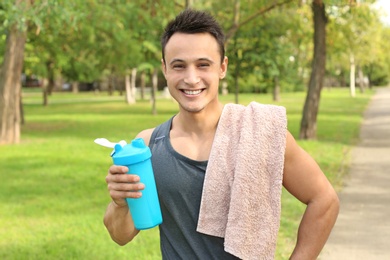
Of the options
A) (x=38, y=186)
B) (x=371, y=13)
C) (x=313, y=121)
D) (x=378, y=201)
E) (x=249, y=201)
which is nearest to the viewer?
(x=249, y=201)

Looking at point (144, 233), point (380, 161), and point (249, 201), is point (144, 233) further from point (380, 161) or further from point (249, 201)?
point (380, 161)

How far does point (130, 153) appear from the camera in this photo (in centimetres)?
186

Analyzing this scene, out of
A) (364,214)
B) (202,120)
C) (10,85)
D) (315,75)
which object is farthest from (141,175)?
(10,85)

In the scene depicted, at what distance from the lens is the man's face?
6.79ft

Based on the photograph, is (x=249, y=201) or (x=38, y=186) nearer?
(x=249, y=201)

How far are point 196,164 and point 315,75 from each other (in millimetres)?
14914

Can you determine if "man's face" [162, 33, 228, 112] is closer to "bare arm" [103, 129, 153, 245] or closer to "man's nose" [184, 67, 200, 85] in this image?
"man's nose" [184, 67, 200, 85]

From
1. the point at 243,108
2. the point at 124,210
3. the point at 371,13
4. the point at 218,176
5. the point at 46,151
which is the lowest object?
the point at 46,151

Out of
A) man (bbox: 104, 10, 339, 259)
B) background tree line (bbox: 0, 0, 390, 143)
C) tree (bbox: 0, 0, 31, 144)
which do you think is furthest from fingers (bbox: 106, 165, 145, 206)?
tree (bbox: 0, 0, 31, 144)

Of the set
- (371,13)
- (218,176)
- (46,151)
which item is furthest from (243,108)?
(371,13)

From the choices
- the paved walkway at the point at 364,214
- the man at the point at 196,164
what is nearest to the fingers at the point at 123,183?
the man at the point at 196,164

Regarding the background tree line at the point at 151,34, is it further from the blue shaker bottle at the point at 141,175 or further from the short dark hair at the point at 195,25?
the blue shaker bottle at the point at 141,175

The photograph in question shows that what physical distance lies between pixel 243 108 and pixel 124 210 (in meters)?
0.55

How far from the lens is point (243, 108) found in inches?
85.4
